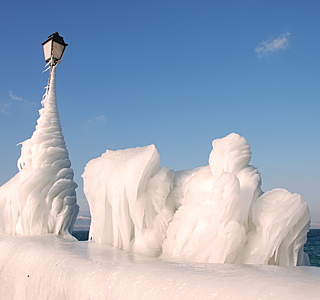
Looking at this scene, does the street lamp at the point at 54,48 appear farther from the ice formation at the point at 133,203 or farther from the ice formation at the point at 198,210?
the ice formation at the point at 133,203

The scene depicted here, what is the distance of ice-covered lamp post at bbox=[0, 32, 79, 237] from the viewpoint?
22.3ft

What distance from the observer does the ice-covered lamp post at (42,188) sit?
267 inches

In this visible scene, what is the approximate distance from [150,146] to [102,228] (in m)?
1.64

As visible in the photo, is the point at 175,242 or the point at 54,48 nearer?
the point at 175,242

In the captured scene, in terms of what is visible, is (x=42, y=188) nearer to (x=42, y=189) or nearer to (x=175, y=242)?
(x=42, y=189)

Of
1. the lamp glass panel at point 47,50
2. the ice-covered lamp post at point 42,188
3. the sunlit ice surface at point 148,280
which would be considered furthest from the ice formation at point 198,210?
the lamp glass panel at point 47,50

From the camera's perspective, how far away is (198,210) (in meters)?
4.32

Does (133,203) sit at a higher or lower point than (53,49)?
lower

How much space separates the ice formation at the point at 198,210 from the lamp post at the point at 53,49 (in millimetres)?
4881

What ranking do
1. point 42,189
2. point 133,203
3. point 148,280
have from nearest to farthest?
point 148,280 < point 133,203 < point 42,189

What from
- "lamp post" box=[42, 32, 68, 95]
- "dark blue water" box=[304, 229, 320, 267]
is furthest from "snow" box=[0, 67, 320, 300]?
"dark blue water" box=[304, 229, 320, 267]

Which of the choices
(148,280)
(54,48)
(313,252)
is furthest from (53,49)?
(313,252)

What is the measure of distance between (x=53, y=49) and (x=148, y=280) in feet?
27.2

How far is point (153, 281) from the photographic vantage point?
2518 millimetres
